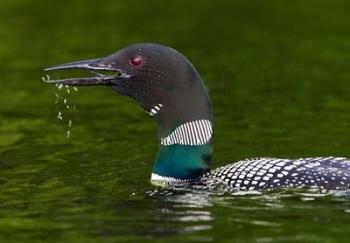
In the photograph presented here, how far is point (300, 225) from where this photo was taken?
6.95 m

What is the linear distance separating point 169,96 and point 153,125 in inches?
125

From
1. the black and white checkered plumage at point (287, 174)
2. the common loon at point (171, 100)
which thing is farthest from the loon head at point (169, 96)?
the black and white checkered plumage at point (287, 174)

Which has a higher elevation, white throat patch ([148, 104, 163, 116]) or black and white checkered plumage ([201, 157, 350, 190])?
white throat patch ([148, 104, 163, 116])

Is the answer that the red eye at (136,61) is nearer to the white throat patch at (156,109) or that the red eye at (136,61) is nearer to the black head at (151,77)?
the black head at (151,77)

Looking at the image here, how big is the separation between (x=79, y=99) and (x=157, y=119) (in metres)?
4.43

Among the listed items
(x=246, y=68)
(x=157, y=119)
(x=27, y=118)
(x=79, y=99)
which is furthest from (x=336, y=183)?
(x=246, y=68)

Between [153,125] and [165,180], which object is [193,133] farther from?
[153,125]

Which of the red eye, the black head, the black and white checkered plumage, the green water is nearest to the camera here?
the green water

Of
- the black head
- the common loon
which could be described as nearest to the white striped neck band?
the common loon

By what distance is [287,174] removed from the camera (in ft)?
25.8

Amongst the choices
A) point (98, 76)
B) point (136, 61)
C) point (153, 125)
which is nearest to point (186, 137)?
point (136, 61)

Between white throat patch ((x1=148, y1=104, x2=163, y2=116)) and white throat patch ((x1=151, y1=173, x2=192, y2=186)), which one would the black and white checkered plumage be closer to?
white throat patch ((x1=151, y1=173, x2=192, y2=186))

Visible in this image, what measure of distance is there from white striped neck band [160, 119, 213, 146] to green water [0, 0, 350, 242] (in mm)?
423

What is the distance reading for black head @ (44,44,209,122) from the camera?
828cm
